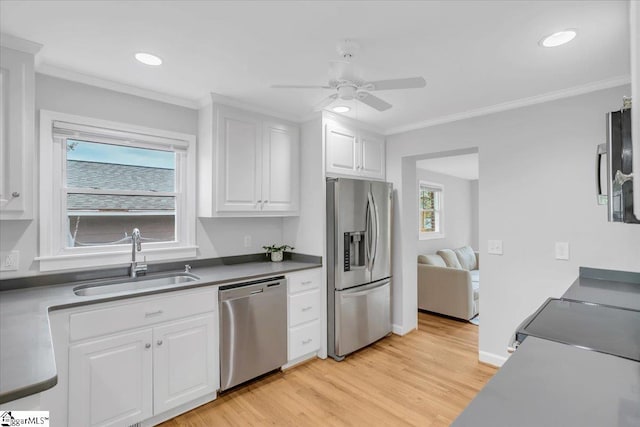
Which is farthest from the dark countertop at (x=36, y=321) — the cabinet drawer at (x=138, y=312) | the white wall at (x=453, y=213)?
the white wall at (x=453, y=213)

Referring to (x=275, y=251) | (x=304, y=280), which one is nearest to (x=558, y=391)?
(x=304, y=280)

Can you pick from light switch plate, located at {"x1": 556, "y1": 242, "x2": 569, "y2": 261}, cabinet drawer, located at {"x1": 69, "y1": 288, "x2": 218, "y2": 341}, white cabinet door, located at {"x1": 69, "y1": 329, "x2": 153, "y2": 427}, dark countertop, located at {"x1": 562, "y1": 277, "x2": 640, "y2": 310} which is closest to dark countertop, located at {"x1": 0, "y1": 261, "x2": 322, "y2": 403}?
cabinet drawer, located at {"x1": 69, "y1": 288, "x2": 218, "y2": 341}

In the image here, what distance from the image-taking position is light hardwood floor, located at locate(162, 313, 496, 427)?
7.38 feet

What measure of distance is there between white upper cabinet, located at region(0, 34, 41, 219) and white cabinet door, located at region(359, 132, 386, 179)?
273cm

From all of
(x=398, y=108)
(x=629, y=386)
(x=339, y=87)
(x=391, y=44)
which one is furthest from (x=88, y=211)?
(x=629, y=386)

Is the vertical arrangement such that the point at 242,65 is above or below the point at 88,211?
above

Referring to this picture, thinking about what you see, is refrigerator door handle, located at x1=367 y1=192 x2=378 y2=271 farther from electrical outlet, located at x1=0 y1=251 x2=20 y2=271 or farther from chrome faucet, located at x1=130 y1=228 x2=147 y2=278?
electrical outlet, located at x1=0 y1=251 x2=20 y2=271

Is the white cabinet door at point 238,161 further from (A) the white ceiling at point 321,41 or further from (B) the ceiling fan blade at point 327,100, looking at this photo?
(B) the ceiling fan blade at point 327,100

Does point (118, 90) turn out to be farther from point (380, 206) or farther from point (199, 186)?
point (380, 206)

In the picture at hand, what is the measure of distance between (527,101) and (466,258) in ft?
12.2

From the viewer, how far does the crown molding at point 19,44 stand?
6.00 feet

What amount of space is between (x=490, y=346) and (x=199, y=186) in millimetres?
3090

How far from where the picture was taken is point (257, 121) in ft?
10.1

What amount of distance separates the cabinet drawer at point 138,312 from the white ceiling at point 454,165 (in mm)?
3769
